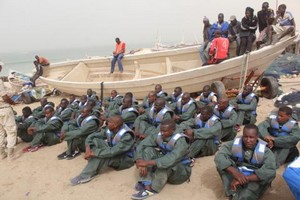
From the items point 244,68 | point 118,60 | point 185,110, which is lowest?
point 185,110

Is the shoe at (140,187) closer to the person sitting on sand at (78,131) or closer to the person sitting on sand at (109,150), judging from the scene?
the person sitting on sand at (109,150)

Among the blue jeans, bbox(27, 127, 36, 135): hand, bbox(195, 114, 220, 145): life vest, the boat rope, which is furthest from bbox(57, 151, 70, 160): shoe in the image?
the blue jeans

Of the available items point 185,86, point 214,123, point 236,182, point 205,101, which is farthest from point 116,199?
point 185,86

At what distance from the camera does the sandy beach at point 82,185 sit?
396cm

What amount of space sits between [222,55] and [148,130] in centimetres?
350

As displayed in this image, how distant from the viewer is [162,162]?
3.80 m

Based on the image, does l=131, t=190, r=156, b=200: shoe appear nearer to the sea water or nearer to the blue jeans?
the blue jeans

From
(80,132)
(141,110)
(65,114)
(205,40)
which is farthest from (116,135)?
(205,40)

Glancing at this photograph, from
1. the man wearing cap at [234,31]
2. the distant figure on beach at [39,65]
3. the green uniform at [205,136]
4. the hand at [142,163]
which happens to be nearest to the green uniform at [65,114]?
the green uniform at [205,136]

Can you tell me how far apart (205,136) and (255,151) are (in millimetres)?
1353

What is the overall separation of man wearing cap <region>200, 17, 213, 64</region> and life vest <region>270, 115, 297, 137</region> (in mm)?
4741

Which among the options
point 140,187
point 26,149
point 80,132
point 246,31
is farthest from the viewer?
point 246,31

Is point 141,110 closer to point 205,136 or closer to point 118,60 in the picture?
point 205,136

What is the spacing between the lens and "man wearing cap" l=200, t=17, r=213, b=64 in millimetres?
8789
